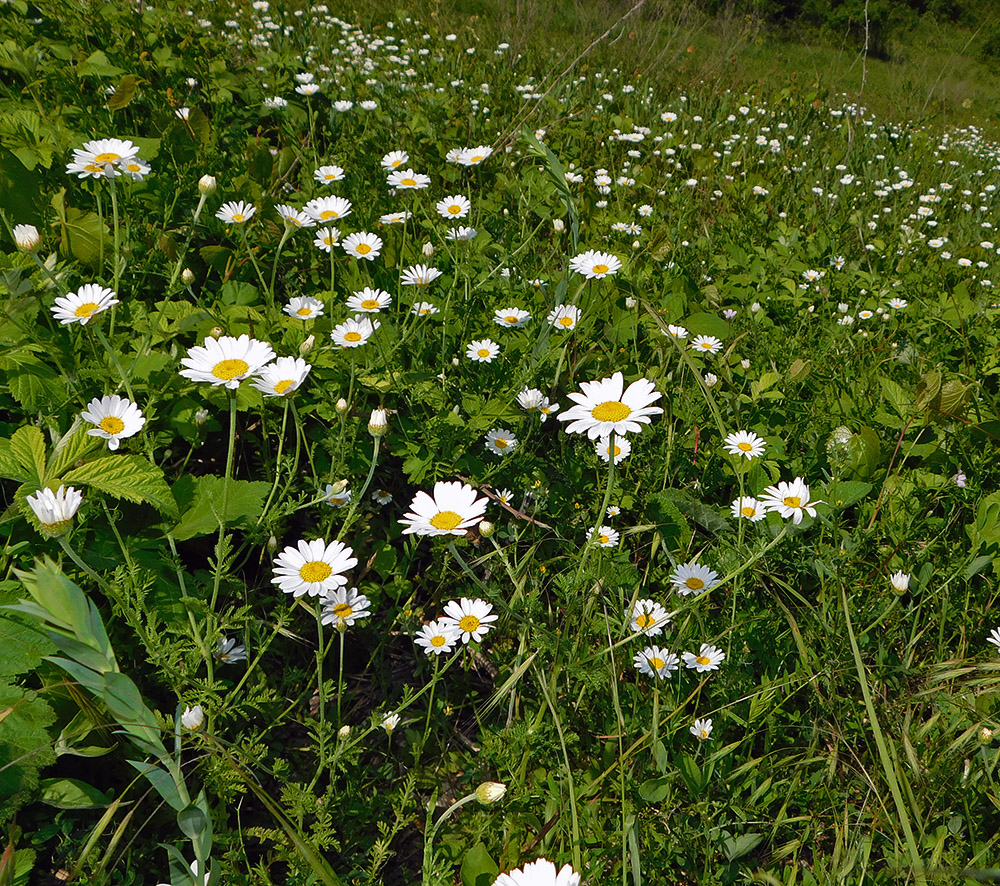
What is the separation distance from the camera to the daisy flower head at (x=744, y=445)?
188cm

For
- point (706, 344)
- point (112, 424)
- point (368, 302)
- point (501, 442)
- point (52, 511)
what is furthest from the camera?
point (706, 344)

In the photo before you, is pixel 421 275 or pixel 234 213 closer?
pixel 421 275

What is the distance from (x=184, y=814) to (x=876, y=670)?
147cm

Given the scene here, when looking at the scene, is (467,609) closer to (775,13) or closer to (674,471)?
(674,471)

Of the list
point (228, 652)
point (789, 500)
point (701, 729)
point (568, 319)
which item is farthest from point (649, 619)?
point (568, 319)

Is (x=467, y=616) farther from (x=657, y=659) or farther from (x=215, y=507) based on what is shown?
(x=215, y=507)

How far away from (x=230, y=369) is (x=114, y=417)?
235 millimetres

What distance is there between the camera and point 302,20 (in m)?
5.39

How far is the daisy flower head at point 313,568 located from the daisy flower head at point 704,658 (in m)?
0.73

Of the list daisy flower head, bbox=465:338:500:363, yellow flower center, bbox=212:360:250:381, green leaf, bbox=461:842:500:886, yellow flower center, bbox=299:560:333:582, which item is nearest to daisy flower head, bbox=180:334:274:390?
yellow flower center, bbox=212:360:250:381

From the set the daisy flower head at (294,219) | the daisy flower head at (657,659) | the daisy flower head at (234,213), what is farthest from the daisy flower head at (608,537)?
the daisy flower head at (234,213)

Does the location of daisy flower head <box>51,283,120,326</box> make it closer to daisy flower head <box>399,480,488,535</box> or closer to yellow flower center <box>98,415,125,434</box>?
yellow flower center <box>98,415,125,434</box>

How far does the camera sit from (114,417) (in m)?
1.38

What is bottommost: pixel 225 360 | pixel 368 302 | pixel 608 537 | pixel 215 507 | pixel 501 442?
pixel 608 537
